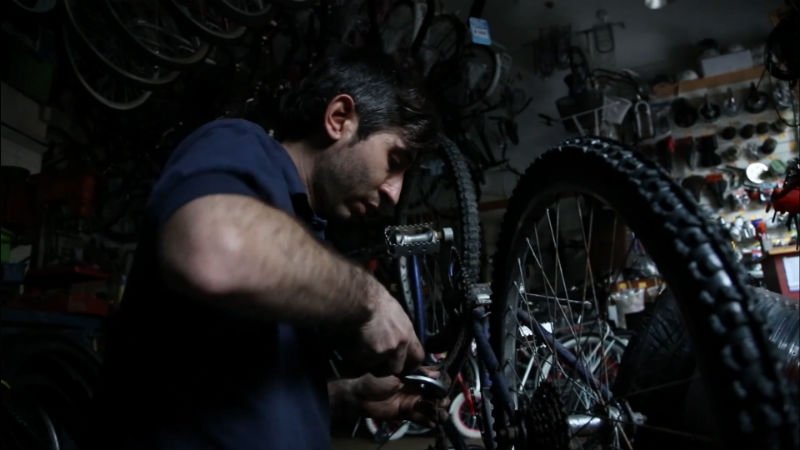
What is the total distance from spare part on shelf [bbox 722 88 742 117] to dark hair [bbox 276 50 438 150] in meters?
4.56

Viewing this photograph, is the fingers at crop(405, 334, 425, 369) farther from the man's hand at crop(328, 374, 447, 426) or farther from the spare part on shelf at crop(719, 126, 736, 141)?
the spare part on shelf at crop(719, 126, 736, 141)

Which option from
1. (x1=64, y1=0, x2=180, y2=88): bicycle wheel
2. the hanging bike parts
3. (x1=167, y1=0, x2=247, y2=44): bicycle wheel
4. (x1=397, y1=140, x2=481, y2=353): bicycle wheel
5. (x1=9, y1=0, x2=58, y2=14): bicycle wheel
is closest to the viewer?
the hanging bike parts

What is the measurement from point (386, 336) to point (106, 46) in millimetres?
3354

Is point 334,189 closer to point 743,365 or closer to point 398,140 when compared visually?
point 398,140

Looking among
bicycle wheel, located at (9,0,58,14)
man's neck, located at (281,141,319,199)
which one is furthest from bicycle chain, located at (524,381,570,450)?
bicycle wheel, located at (9,0,58,14)

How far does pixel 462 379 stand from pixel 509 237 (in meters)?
2.04

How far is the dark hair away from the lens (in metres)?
0.90

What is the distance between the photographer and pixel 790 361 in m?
0.60

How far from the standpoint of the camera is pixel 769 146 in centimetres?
436

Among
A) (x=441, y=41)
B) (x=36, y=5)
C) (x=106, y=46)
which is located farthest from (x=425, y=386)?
(x=441, y=41)

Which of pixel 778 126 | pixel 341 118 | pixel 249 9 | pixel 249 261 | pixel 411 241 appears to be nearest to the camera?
pixel 249 261

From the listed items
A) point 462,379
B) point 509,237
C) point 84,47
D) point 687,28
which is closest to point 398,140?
point 509,237

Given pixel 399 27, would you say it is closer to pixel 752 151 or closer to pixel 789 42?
pixel 789 42

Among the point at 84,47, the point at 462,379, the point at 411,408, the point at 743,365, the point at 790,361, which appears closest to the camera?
the point at 743,365
